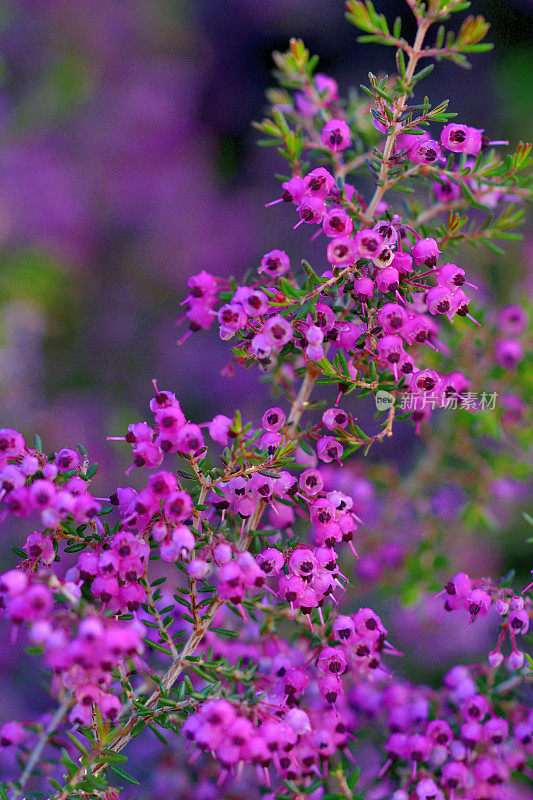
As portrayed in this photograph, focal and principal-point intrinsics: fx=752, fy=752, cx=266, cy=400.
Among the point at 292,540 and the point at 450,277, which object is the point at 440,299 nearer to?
the point at 450,277

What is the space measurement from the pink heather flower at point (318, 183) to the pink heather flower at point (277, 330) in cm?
26

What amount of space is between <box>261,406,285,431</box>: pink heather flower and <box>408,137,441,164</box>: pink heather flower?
1.85 ft

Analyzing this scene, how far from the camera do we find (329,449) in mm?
1518

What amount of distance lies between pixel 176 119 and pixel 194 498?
5950mm

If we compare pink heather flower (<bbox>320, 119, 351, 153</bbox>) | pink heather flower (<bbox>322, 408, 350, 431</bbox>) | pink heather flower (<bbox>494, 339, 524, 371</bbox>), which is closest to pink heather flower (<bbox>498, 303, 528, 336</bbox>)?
pink heather flower (<bbox>494, 339, 524, 371</bbox>)

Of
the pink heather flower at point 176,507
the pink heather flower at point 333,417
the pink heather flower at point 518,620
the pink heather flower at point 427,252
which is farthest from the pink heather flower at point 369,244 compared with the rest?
the pink heather flower at point 518,620

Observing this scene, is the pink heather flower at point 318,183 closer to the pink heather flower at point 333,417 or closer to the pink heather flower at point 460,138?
the pink heather flower at point 460,138

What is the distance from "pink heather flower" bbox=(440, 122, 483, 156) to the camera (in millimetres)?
1472

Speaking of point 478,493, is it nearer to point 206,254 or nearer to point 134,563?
point 134,563

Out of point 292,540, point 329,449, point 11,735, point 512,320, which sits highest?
point 512,320

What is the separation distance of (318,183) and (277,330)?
300 millimetres

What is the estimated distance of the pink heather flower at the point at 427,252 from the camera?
1.45m

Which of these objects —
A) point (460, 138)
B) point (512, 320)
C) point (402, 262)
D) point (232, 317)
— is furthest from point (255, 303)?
point (512, 320)

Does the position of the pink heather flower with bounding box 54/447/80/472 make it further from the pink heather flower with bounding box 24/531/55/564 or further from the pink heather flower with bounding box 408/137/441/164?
the pink heather flower with bounding box 408/137/441/164
